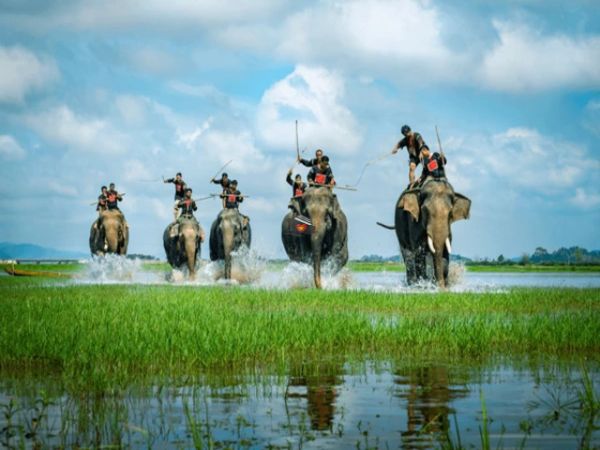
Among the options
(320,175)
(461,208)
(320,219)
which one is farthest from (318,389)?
(320,175)

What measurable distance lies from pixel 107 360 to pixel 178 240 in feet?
85.3

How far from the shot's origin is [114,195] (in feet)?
124

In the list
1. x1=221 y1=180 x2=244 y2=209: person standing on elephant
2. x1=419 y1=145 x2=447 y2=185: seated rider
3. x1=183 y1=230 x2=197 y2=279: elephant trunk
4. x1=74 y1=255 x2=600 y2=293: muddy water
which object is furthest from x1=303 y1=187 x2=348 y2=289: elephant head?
x1=183 y1=230 x2=197 y2=279: elephant trunk

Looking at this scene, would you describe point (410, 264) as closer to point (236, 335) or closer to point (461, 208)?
point (461, 208)

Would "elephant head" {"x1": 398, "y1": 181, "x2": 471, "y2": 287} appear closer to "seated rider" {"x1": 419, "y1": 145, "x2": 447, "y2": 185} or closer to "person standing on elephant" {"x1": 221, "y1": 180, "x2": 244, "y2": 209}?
"seated rider" {"x1": 419, "y1": 145, "x2": 447, "y2": 185}

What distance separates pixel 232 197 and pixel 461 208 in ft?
41.3

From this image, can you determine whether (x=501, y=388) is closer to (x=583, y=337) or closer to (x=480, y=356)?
(x=480, y=356)

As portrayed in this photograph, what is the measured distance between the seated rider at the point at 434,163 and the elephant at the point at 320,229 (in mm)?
3670

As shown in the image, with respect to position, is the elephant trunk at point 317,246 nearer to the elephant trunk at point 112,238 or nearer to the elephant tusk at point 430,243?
the elephant tusk at point 430,243

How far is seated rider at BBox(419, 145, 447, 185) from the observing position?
937 inches

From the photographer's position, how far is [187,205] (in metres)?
35.7

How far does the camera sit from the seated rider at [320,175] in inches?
1042

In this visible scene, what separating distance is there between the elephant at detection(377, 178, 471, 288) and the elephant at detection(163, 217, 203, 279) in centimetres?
1202

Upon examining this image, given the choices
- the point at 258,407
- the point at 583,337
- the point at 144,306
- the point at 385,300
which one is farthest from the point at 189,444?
the point at 385,300
